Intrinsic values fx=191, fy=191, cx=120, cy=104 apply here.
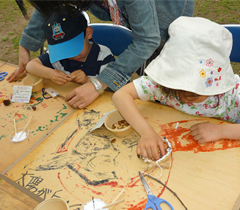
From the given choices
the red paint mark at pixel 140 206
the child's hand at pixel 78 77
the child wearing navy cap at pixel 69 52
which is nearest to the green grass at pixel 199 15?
the child wearing navy cap at pixel 69 52

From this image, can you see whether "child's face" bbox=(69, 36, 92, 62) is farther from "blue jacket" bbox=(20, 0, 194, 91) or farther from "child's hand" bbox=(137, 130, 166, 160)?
"child's hand" bbox=(137, 130, 166, 160)

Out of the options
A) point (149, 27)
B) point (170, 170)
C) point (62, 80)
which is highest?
point (149, 27)

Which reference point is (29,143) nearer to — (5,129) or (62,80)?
(5,129)

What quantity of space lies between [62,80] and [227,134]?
82 centimetres

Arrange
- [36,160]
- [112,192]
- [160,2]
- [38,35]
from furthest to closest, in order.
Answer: [38,35]
[160,2]
[36,160]
[112,192]

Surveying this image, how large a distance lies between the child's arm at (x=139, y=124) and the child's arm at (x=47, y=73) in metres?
0.36

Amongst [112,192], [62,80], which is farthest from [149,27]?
[112,192]

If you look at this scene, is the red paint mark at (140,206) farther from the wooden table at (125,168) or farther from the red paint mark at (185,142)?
the red paint mark at (185,142)

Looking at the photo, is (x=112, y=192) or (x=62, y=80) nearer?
(x=112, y=192)

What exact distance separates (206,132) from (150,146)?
0.21 metres

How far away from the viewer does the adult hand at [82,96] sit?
0.92 m

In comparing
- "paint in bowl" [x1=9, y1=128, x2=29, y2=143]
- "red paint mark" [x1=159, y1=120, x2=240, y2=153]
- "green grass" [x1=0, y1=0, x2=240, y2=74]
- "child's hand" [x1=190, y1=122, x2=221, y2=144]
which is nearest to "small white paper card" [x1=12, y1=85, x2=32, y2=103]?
"paint in bowl" [x1=9, y1=128, x2=29, y2=143]

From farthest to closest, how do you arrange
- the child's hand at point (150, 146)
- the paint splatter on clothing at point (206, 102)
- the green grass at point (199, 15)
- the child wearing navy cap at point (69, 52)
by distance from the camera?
1. the green grass at point (199, 15)
2. the child wearing navy cap at point (69, 52)
3. the paint splatter on clothing at point (206, 102)
4. the child's hand at point (150, 146)

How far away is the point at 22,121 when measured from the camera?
904mm
